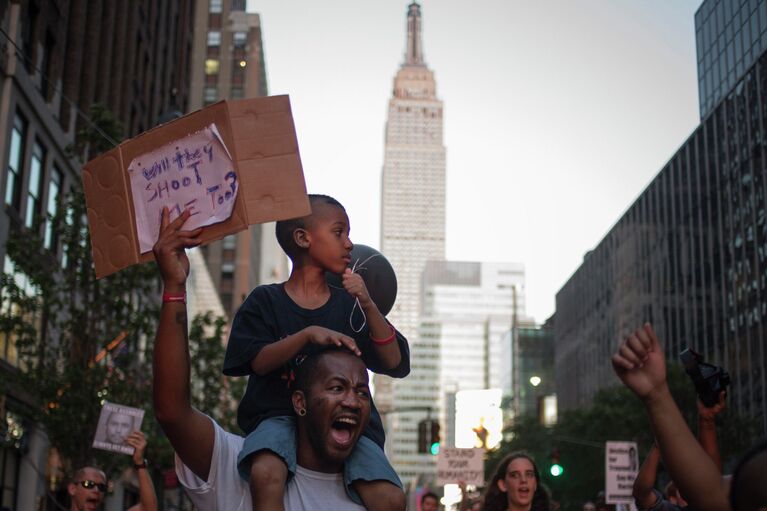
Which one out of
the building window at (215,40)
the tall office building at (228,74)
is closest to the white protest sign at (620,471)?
the tall office building at (228,74)

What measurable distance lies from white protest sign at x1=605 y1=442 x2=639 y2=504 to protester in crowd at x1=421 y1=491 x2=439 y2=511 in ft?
9.18

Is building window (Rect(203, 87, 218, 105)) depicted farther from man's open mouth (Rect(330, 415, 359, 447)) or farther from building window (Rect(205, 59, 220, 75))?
man's open mouth (Rect(330, 415, 359, 447))

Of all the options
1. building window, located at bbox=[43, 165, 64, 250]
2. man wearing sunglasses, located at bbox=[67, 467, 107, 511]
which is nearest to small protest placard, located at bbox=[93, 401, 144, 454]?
man wearing sunglasses, located at bbox=[67, 467, 107, 511]

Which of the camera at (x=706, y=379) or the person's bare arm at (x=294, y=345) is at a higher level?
the person's bare arm at (x=294, y=345)

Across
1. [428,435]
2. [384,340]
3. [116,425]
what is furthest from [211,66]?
[384,340]

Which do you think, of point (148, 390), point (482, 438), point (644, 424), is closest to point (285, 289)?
point (148, 390)

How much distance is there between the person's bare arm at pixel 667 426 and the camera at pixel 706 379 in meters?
0.99

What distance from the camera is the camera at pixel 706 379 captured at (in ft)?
13.7

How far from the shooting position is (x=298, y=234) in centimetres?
480

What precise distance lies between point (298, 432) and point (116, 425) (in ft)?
29.5

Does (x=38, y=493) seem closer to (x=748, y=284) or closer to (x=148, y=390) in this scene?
(x=148, y=390)

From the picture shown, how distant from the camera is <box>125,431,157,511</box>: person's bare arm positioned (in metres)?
8.46

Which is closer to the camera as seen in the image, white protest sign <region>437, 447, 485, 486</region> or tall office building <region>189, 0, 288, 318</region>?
white protest sign <region>437, 447, 485, 486</region>

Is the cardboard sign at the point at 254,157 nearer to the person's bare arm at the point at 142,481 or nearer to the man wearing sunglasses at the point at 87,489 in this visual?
the person's bare arm at the point at 142,481
